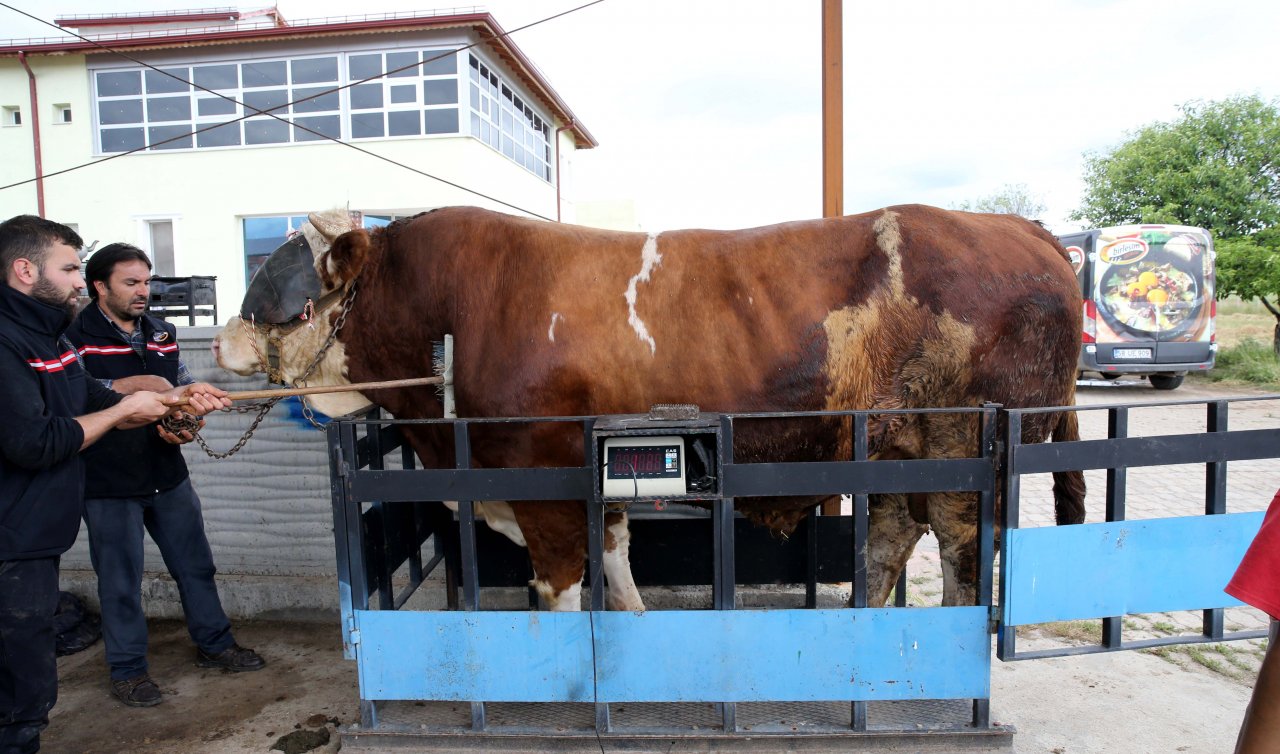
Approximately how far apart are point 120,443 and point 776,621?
315cm

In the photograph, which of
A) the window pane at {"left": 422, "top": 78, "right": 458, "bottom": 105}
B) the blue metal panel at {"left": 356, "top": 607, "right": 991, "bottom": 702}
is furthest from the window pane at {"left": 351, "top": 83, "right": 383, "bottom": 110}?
the blue metal panel at {"left": 356, "top": 607, "right": 991, "bottom": 702}

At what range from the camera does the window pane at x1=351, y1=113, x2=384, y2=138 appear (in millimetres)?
18500

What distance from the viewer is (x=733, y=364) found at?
10.4ft

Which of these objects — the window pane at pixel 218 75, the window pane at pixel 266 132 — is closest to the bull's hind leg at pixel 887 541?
the window pane at pixel 266 132

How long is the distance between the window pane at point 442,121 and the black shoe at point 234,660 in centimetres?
1625

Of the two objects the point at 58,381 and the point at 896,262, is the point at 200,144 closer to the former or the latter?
the point at 58,381

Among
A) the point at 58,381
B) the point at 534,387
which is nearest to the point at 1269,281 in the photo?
the point at 534,387

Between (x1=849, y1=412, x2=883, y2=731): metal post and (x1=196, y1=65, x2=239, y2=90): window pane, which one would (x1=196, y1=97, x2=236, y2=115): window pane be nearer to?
(x1=196, y1=65, x2=239, y2=90): window pane

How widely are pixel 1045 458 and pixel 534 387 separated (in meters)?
1.98

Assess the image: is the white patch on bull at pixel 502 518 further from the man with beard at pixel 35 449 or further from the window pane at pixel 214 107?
the window pane at pixel 214 107

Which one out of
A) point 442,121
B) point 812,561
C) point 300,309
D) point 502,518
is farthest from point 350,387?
point 442,121

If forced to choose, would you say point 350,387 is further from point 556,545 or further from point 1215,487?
point 1215,487

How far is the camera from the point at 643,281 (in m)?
3.28

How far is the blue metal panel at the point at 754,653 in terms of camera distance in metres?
2.81
